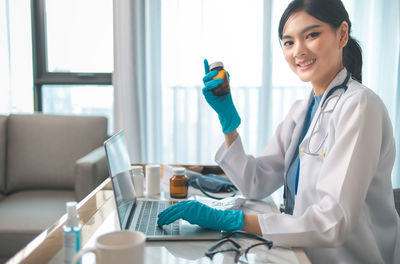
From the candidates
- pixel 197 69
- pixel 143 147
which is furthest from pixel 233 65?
pixel 143 147

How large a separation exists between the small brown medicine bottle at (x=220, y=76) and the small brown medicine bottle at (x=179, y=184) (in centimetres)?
29

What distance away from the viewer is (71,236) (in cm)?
73

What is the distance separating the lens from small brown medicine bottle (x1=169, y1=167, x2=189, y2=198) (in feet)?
4.04

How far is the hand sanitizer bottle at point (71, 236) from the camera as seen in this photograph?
73 cm

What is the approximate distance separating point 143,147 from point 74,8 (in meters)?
1.17

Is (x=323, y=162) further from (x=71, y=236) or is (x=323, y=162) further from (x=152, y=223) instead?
(x=71, y=236)

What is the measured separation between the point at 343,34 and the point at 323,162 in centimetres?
43

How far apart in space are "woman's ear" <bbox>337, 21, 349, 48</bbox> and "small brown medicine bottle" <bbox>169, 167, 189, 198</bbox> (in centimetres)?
65

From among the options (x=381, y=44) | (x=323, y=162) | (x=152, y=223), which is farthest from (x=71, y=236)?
(x=381, y=44)

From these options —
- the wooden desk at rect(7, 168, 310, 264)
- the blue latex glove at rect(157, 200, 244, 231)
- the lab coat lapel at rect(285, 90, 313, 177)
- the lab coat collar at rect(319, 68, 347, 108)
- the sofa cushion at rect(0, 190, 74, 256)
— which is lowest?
the sofa cushion at rect(0, 190, 74, 256)

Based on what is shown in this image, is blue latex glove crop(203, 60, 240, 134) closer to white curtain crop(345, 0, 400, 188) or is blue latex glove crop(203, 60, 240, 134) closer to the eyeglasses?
the eyeglasses

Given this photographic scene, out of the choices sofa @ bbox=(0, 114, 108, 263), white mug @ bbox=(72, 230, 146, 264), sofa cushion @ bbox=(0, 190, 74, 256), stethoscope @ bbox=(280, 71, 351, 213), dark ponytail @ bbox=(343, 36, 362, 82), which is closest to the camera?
white mug @ bbox=(72, 230, 146, 264)

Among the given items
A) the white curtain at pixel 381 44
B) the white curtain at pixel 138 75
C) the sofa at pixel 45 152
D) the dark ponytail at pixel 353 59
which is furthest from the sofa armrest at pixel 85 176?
the white curtain at pixel 381 44

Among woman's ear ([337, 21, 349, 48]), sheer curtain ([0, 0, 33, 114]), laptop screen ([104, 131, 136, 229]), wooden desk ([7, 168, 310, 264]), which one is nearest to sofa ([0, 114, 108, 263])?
sheer curtain ([0, 0, 33, 114])
